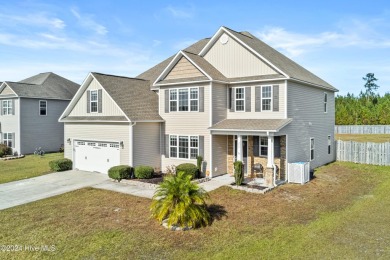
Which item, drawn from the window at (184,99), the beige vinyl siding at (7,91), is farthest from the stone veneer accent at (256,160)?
the beige vinyl siding at (7,91)

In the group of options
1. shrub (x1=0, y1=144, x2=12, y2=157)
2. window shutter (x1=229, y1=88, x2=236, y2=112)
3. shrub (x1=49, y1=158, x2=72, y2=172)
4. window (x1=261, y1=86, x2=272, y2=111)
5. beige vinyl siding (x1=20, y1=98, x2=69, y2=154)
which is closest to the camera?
window (x1=261, y1=86, x2=272, y2=111)

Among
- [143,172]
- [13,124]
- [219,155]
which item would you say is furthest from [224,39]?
[13,124]

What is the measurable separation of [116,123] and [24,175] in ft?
25.0

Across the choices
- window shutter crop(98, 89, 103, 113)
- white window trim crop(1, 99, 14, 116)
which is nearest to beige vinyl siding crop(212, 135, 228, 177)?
window shutter crop(98, 89, 103, 113)

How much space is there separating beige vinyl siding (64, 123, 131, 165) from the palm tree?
833 centimetres

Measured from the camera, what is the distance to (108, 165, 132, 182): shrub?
1801cm

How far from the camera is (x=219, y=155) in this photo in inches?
750

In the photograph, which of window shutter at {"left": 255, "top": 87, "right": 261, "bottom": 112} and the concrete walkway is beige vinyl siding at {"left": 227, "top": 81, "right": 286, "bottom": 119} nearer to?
window shutter at {"left": 255, "top": 87, "right": 261, "bottom": 112}

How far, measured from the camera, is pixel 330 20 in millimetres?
17578

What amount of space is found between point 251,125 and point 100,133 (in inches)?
404

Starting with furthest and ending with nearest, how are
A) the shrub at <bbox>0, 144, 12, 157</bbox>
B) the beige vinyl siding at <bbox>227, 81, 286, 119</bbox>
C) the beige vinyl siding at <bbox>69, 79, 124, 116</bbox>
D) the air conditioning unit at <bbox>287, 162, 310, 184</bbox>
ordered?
1. the shrub at <bbox>0, 144, 12, 157</bbox>
2. the beige vinyl siding at <bbox>69, 79, 124, 116</bbox>
3. the beige vinyl siding at <bbox>227, 81, 286, 119</bbox>
4. the air conditioning unit at <bbox>287, 162, 310, 184</bbox>

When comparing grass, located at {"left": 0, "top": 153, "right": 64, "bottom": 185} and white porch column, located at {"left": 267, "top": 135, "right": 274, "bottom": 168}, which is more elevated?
white porch column, located at {"left": 267, "top": 135, "right": 274, "bottom": 168}

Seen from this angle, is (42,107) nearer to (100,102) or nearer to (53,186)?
(100,102)

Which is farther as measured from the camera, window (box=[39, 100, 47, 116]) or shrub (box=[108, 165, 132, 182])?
window (box=[39, 100, 47, 116])
